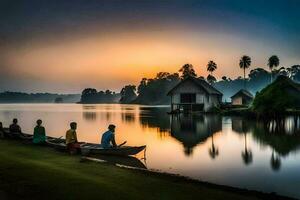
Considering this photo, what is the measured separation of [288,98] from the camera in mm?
56438

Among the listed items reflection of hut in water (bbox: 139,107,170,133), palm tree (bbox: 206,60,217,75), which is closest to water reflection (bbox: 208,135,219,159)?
reflection of hut in water (bbox: 139,107,170,133)

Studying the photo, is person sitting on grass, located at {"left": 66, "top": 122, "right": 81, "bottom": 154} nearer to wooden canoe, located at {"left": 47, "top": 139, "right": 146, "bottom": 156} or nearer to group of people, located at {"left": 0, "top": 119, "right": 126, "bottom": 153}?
group of people, located at {"left": 0, "top": 119, "right": 126, "bottom": 153}

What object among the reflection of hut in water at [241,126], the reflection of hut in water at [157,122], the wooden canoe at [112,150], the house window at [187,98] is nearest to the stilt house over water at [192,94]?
the house window at [187,98]

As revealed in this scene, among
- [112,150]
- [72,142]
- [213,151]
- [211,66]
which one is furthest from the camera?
[211,66]

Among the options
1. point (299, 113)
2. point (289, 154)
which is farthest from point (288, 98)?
point (289, 154)

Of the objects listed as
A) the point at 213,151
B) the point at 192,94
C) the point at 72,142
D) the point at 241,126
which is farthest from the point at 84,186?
the point at 192,94

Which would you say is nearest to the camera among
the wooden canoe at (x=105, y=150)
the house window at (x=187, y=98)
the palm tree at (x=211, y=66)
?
the wooden canoe at (x=105, y=150)

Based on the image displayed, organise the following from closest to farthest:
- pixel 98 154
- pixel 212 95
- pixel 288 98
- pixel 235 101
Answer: pixel 98 154
pixel 288 98
pixel 212 95
pixel 235 101

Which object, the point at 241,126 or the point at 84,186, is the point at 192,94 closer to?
the point at 241,126

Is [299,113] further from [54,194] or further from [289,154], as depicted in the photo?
[54,194]

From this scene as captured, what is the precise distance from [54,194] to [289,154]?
20077 mm

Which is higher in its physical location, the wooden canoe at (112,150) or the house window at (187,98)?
the house window at (187,98)

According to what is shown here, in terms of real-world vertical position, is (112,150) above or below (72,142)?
below

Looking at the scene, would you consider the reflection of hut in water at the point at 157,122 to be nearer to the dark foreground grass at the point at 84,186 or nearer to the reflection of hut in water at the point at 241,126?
the reflection of hut in water at the point at 241,126
